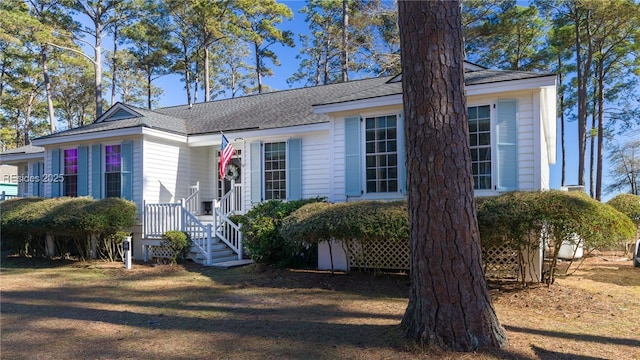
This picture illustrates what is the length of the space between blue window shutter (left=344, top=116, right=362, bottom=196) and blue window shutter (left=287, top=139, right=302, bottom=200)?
194 centimetres

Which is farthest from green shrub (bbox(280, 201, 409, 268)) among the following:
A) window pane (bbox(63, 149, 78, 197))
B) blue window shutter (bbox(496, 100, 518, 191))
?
window pane (bbox(63, 149, 78, 197))

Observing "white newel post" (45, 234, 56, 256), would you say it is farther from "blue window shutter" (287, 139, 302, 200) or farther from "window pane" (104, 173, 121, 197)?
"blue window shutter" (287, 139, 302, 200)

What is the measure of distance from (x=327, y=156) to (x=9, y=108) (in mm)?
34040

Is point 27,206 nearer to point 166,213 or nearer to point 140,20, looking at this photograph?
point 166,213

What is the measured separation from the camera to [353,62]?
26031 millimetres

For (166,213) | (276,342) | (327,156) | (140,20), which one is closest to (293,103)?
(327,156)

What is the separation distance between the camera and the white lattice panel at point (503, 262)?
798cm

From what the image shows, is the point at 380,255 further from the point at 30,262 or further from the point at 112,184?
the point at 30,262

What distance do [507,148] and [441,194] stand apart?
5.29 m

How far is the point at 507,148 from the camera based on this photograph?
28.2 ft

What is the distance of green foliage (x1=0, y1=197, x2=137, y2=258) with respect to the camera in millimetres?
10836

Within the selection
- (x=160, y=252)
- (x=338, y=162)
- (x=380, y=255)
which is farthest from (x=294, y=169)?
(x=160, y=252)

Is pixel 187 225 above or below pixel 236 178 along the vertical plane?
below

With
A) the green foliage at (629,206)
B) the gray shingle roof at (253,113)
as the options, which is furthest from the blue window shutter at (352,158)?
the green foliage at (629,206)
